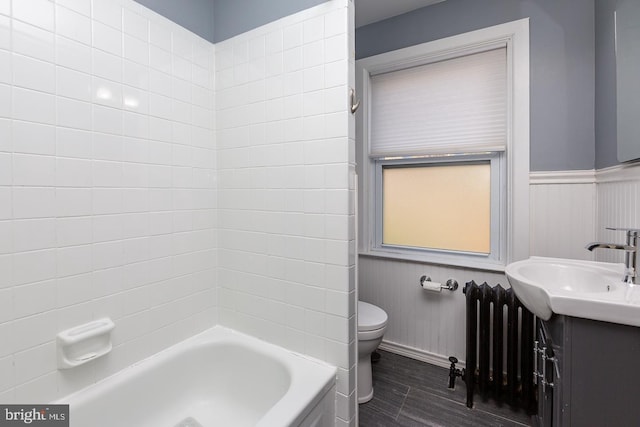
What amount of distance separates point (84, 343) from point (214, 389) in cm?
64

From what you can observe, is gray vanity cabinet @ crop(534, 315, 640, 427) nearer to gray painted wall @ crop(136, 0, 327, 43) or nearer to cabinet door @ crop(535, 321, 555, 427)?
cabinet door @ crop(535, 321, 555, 427)

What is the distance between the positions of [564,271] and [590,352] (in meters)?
0.55

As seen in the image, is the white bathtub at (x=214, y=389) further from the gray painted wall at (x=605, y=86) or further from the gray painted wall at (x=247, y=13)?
the gray painted wall at (x=605, y=86)

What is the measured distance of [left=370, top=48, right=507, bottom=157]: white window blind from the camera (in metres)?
1.95

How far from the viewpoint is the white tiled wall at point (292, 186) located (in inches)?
49.2

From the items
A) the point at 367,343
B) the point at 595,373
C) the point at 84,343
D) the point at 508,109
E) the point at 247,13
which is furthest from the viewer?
the point at 508,109

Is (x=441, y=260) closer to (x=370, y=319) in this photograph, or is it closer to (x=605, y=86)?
(x=370, y=319)

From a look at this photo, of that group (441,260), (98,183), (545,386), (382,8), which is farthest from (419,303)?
(382,8)

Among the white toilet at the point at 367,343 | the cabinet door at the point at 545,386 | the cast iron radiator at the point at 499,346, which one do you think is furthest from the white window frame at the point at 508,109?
the cabinet door at the point at 545,386

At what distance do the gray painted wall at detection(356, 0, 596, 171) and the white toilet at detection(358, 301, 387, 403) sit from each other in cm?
135

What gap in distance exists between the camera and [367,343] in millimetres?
1710

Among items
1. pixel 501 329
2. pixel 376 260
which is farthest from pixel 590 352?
pixel 376 260

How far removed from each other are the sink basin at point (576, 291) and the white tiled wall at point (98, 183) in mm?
1498

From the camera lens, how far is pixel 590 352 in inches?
36.4
